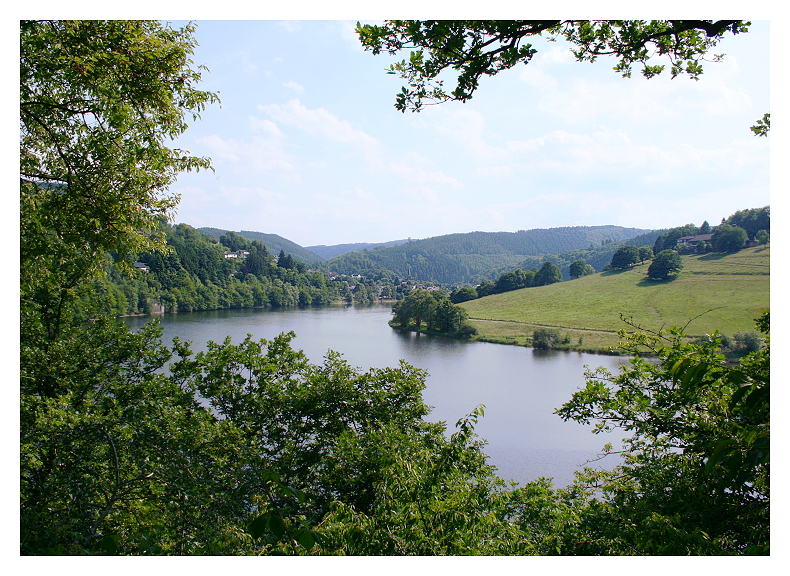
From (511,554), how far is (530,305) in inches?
875

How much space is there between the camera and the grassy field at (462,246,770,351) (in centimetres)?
1561

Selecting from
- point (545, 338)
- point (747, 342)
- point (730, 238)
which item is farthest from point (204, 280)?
point (730, 238)

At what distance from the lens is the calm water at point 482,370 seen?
10414mm

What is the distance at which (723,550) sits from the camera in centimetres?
265

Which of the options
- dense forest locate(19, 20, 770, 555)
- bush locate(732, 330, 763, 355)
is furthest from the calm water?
dense forest locate(19, 20, 770, 555)

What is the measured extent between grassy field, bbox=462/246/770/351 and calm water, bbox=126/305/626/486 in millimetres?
1626

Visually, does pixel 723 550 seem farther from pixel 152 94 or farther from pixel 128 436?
pixel 152 94

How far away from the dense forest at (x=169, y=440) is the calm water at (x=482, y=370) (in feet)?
18.2

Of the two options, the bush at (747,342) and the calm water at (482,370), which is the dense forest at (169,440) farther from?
the bush at (747,342)

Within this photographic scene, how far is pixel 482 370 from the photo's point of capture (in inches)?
627

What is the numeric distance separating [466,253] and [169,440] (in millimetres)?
76323

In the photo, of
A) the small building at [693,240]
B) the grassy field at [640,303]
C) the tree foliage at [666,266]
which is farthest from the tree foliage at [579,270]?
the tree foliage at [666,266]

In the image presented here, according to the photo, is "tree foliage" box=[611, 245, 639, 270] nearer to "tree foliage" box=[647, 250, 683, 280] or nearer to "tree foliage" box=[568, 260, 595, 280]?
"tree foliage" box=[647, 250, 683, 280]
